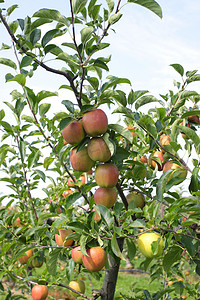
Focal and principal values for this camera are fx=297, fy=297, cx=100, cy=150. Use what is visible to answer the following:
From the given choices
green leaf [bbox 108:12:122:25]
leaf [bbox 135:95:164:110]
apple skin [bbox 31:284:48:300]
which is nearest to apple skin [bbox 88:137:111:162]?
leaf [bbox 135:95:164:110]

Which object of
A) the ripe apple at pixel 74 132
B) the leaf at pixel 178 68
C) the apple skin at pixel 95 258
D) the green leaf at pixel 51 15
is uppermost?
the green leaf at pixel 51 15

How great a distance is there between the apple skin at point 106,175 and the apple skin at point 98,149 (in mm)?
69

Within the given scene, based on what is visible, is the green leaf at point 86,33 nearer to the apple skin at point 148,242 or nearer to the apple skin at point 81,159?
the apple skin at point 81,159

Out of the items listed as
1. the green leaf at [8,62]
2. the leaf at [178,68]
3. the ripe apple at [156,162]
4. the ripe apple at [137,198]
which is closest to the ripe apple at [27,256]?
the ripe apple at [137,198]

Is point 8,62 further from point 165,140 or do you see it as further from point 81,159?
point 165,140

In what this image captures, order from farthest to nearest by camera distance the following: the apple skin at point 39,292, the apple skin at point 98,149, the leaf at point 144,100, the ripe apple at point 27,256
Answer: the ripe apple at point 27,256, the apple skin at point 39,292, the leaf at point 144,100, the apple skin at point 98,149

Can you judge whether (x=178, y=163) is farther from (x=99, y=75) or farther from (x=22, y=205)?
(x=22, y=205)

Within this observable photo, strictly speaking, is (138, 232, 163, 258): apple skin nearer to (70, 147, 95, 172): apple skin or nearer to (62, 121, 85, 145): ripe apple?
(70, 147, 95, 172): apple skin

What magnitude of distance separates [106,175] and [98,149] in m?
0.14

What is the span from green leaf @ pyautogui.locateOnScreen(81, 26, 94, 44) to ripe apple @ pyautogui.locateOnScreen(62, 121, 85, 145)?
0.34m

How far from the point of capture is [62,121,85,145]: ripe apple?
1.26 meters

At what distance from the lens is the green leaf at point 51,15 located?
1.14m

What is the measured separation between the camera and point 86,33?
1.19m

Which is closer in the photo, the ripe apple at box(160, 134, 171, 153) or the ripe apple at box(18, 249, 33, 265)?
the ripe apple at box(160, 134, 171, 153)
